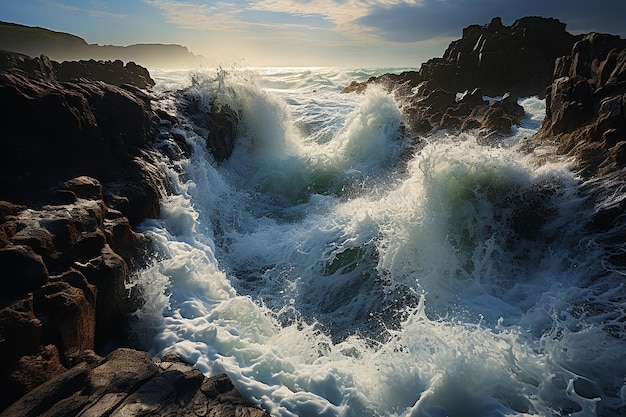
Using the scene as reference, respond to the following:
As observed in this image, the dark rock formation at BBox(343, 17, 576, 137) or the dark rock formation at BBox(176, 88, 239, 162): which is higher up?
the dark rock formation at BBox(343, 17, 576, 137)

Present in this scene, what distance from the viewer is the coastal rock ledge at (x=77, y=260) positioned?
12.2 ft

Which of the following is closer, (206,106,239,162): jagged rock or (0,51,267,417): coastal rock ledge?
(0,51,267,417): coastal rock ledge

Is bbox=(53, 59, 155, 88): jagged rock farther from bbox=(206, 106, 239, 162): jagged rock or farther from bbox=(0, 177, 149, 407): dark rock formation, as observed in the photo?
bbox=(0, 177, 149, 407): dark rock formation

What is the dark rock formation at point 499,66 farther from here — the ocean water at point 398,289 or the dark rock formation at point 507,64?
the ocean water at point 398,289

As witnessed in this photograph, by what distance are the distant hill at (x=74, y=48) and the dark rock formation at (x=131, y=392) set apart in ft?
134

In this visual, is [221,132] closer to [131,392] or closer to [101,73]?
[131,392]

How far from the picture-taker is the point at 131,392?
3.73 m

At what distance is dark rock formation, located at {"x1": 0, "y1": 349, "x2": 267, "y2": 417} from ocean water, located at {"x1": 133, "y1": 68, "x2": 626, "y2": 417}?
51 centimetres

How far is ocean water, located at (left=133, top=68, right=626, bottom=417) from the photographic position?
185 inches

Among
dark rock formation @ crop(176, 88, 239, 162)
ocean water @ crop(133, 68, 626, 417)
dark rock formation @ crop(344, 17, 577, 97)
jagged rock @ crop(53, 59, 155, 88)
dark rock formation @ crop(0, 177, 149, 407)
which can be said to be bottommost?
ocean water @ crop(133, 68, 626, 417)

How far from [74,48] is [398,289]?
92.0m

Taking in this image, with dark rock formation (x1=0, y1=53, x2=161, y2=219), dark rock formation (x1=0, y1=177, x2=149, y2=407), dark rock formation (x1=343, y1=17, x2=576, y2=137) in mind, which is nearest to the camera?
dark rock formation (x1=0, y1=177, x2=149, y2=407)

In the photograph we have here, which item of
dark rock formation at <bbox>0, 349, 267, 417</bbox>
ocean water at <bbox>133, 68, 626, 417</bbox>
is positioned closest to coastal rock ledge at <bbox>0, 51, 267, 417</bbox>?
dark rock formation at <bbox>0, 349, 267, 417</bbox>

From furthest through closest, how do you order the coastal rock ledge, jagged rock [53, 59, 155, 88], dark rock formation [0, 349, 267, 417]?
jagged rock [53, 59, 155, 88] < the coastal rock ledge < dark rock formation [0, 349, 267, 417]
